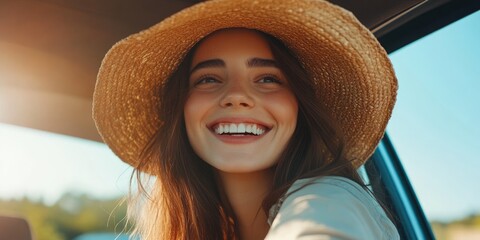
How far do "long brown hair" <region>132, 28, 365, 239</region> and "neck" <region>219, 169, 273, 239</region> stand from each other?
44mm

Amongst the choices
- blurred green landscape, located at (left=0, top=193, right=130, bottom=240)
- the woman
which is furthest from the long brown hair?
blurred green landscape, located at (left=0, top=193, right=130, bottom=240)

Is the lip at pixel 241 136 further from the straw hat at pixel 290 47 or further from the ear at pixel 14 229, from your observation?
the ear at pixel 14 229

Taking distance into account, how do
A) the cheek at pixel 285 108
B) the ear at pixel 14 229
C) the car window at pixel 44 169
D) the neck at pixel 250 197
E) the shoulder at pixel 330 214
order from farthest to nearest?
the car window at pixel 44 169, the ear at pixel 14 229, the neck at pixel 250 197, the cheek at pixel 285 108, the shoulder at pixel 330 214

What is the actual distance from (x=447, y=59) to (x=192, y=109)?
104cm

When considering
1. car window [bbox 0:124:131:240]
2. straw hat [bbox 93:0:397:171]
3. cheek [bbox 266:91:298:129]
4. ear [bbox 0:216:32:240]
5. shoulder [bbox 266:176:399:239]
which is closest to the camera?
shoulder [bbox 266:176:399:239]

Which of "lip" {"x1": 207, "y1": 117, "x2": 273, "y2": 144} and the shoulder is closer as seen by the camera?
the shoulder

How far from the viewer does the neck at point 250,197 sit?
6.91 ft

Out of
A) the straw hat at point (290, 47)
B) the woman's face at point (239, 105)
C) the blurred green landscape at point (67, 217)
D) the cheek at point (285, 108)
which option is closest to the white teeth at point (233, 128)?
the woman's face at point (239, 105)

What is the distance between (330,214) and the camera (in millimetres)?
1452

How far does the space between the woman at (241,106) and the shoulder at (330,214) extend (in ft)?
0.15

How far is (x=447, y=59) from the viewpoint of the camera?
268 cm

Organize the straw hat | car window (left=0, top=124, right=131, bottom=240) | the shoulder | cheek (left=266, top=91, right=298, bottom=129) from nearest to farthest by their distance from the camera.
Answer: the shoulder → the straw hat → cheek (left=266, top=91, right=298, bottom=129) → car window (left=0, top=124, right=131, bottom=240)

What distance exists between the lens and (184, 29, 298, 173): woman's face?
1.96 meters

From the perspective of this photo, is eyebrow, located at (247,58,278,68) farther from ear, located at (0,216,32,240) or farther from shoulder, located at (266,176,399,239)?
ear, located at (0,216,32,240)
